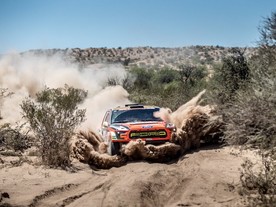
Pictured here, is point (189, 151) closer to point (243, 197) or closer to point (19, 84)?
point (243, 197)

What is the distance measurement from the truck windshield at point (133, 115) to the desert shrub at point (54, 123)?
1.19m

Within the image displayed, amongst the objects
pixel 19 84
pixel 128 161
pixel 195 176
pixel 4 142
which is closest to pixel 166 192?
pixel 195 176

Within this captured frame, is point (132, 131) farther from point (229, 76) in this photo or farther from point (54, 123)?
point (229, 76)

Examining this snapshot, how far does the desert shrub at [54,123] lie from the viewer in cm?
1647

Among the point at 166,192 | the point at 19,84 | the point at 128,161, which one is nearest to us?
the point at 166,192

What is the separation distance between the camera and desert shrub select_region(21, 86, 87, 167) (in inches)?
648

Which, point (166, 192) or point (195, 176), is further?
point (195, 176)

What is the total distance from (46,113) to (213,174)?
640 cm

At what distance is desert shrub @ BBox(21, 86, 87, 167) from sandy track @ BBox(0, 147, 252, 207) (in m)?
0.72

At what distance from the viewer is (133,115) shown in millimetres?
17906

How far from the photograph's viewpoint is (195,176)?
1334 centimetres

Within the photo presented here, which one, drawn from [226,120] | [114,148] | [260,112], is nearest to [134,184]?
[260,112]

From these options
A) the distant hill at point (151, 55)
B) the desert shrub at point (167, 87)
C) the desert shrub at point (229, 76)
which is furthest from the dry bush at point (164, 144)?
the distant hill at point (151, 55)

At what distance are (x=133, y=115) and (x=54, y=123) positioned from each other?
269 centimetres
